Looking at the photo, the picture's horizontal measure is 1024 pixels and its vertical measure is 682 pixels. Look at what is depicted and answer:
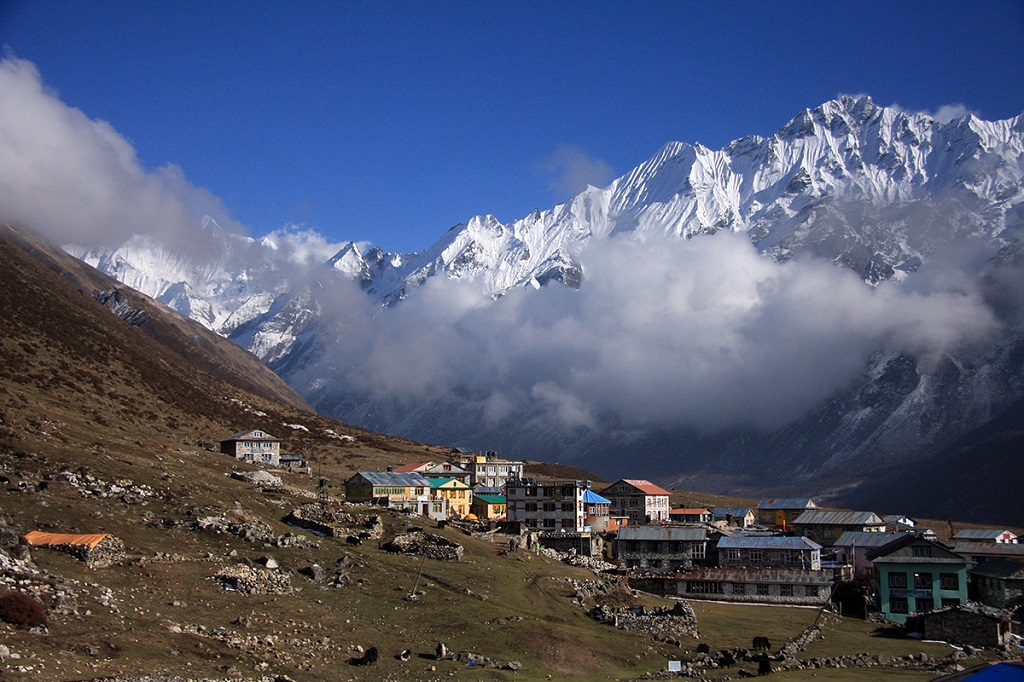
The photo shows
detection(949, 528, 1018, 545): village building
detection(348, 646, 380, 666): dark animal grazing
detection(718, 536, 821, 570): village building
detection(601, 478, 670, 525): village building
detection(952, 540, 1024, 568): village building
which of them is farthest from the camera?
detection(601, 478, 670, 525): village building

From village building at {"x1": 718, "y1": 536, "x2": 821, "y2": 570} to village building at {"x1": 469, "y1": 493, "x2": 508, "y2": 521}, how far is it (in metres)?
31.1

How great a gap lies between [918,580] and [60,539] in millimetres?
68213

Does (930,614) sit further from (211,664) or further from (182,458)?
(182,458)

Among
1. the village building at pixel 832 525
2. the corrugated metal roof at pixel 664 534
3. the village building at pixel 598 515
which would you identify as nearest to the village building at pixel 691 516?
the village building at pixel 598 515

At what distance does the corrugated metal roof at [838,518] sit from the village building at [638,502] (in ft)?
55.4

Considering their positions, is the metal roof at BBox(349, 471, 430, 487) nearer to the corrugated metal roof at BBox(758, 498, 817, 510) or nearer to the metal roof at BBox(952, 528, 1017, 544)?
the corrugated metal roof at BBox(758, 498, 817, 510)

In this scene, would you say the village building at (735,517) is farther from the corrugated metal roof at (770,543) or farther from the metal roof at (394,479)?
the metal roof at (394,479)

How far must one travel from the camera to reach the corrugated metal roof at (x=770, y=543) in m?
91.6

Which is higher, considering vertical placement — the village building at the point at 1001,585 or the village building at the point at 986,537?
the village building at the point at 986,537

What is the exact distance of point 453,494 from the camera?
11569cm

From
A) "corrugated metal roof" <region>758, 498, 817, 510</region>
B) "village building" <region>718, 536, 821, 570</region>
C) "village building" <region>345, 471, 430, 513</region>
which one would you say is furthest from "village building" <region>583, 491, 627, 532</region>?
"corrugated metal roof" <region>758, 498, 817, 510</region>

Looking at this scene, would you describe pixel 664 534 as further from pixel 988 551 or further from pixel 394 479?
pixel 988 551

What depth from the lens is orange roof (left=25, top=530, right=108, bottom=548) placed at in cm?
4750

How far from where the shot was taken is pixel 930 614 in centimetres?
7188
